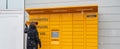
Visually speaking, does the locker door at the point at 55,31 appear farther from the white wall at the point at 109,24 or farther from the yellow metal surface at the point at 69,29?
the white wall at the point at 109,24

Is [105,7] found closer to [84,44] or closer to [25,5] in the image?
[84,44]

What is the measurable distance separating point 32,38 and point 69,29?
1155mm

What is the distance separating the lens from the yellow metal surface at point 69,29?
25.6 ft

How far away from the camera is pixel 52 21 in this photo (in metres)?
8.16

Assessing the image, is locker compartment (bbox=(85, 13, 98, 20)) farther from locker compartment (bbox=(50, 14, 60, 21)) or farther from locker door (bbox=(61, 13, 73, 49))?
locker compartment (bbox=(50, 14, 60, 21))

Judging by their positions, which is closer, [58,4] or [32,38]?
[32,38]

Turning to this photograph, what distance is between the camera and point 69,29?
8.00 metres

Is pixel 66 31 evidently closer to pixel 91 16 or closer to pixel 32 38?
pixel 91 16

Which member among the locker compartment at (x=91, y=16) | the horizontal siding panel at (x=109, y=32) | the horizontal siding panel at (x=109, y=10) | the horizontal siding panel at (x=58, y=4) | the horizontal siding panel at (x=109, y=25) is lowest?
the horizontal siding panel at (x=109, y=32)

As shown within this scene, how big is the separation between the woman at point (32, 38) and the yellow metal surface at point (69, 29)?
34 centimetres
